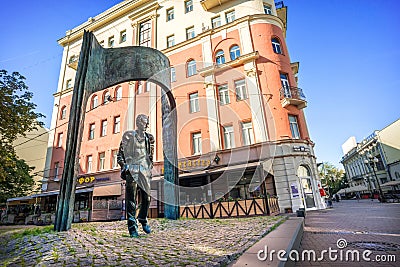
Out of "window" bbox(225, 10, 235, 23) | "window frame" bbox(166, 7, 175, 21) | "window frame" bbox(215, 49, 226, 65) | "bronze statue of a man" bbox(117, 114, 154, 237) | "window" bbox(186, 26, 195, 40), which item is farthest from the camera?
"window frame" bbox(166, 7, 175, 21)

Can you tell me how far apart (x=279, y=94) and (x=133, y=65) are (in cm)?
1217

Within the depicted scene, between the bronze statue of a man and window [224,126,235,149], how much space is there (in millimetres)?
11254

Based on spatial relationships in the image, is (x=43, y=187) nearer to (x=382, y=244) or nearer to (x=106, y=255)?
(x=106, y=255)

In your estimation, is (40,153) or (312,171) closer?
(312,171)

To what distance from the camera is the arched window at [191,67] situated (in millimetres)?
19094

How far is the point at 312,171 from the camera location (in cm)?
1488

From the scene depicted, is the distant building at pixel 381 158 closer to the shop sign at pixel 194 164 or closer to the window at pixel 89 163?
the shop sign at pixel 194 164

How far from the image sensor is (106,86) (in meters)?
6.18

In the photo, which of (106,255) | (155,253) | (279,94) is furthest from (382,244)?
(279,94)

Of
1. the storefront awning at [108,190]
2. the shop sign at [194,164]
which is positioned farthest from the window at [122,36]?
the shop sign at [194,164]

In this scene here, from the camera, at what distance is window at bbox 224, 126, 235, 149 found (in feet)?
51.9

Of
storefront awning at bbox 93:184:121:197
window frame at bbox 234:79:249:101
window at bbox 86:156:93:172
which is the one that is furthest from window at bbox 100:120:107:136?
window frame at bbox 234:79:249:101

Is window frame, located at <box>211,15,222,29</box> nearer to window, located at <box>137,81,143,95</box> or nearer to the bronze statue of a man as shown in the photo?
window, located at <box>137,81,143,95</box>

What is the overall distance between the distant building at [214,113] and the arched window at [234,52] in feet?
0.28
